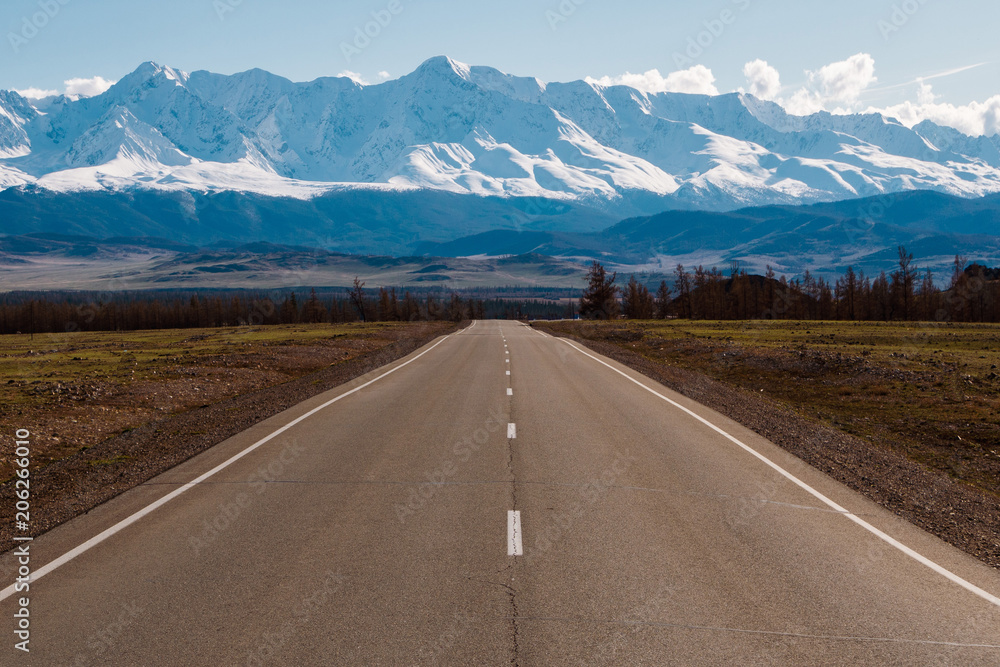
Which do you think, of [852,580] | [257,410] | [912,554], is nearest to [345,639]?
[852,580]

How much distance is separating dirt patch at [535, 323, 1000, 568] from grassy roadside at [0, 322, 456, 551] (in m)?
11.2

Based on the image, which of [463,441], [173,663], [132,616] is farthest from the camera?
[463,441]

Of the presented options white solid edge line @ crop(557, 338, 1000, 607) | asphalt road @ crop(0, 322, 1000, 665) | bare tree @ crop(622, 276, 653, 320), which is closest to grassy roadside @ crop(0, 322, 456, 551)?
asphalt road @ crop(0, 322, 1000, 665)

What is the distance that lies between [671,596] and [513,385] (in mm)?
17566

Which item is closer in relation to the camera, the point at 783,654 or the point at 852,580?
the point at 783,654

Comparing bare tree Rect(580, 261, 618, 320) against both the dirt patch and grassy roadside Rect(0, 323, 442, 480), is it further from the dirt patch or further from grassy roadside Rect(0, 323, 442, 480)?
the dirt patch

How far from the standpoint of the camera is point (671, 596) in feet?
21.9

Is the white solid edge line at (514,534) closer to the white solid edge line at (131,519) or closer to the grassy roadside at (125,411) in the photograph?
the white solid edge line at (131,519)

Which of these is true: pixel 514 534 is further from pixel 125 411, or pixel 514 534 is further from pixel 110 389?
pixel 110 389

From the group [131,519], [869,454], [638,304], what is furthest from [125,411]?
[638,304]

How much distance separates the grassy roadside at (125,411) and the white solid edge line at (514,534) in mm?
5687

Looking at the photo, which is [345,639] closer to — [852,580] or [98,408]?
[852,580]

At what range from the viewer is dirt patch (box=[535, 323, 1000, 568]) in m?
9.36

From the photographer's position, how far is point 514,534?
831cm
